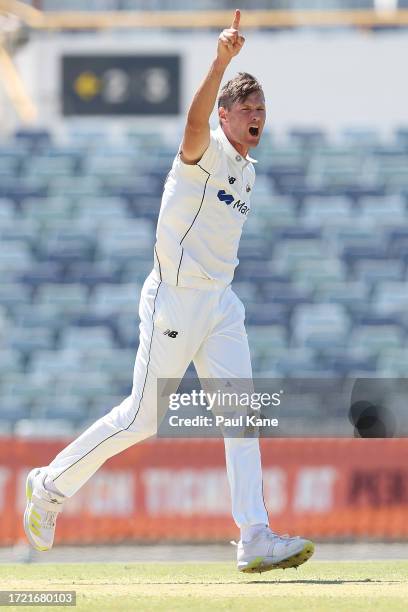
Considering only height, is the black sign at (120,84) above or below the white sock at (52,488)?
above

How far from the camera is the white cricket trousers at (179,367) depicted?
6.44 m

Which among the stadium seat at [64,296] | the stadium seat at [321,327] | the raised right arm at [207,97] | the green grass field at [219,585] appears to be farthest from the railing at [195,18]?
the raised right arm at [207,97]

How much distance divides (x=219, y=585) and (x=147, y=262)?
1058cm

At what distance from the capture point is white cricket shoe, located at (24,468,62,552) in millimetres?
6660

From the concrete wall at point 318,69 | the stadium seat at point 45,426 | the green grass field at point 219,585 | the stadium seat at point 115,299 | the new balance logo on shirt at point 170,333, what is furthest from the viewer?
the concrete wall at point 318,69

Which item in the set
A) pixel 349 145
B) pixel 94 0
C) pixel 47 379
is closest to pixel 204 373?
pixel 47 379

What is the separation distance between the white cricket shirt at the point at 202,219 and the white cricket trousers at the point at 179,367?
0.08 metres

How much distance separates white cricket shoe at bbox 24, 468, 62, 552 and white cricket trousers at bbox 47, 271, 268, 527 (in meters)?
0.10

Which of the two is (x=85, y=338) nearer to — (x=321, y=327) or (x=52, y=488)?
(x=321, y=327)

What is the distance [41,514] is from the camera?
21.9 ft

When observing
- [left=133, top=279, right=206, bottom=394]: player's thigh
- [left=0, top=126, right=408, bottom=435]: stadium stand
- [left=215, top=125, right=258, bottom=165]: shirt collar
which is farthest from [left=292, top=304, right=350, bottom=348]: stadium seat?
[left=215, top=125, right=258, bottom=165]: shirt collar

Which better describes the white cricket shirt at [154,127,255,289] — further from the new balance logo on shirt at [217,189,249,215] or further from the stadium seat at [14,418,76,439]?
the stadium seat at [14,418,76,439]

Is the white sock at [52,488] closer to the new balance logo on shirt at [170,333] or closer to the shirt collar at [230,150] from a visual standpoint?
the new balance logo on shirt at [170,333]

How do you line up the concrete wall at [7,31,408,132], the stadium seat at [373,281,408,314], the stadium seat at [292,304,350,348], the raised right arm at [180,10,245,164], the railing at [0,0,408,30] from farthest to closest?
1. the concrete wall at [7,31,408,132]
2. the railing at [0,0,408,30]
3. the stadium seat at [373,281,408,314]
4. the stadium seat at [292,304,350,348]
5. the raised right arm at [180,10,245,164]
